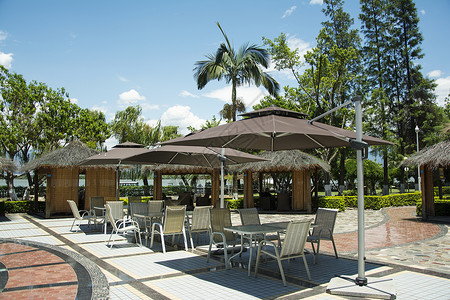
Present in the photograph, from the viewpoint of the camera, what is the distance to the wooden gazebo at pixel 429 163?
12.4 metres

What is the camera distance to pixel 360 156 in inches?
184

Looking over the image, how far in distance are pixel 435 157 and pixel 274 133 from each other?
10.1m

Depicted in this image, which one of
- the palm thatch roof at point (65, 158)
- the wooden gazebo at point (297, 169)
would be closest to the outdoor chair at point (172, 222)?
the palm thatch roof at point (65, 158)

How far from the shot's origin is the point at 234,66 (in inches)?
752

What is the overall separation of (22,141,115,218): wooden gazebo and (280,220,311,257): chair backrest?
11472mm

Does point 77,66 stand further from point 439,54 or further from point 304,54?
point 439,54

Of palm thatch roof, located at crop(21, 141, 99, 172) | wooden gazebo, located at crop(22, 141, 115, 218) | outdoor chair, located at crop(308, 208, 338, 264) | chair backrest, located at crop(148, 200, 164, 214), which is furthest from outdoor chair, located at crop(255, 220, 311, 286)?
wooden gazebo, located at crop(22, 141, 115, 218)

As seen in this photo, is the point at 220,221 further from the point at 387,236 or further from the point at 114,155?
the point at 387,236

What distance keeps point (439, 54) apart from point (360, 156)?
61.3ft

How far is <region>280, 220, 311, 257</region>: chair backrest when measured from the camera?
4.79 m

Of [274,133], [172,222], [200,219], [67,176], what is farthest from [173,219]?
[67,176]

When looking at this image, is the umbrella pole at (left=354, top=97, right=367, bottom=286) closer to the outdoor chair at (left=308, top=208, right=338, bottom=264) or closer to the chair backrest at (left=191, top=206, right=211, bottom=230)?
the outdoor chair at (left=308, top=208, right=338, bottom=264)

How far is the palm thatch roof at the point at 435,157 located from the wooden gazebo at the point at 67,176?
12.5 m

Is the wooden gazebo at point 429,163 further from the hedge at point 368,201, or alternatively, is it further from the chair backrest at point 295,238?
the chair backrest at point 295,238
